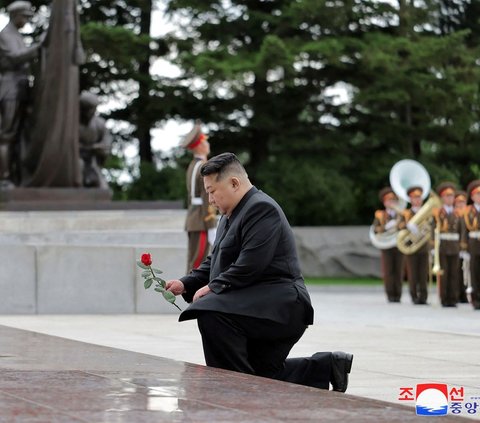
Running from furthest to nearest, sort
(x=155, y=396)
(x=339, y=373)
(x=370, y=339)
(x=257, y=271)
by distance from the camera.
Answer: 1. (x=370, y=339)
2. (x=339, y=373)
3. (x=257, y=271)
4. (x=155, y=396)

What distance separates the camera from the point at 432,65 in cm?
3369

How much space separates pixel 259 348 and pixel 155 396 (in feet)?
4.81

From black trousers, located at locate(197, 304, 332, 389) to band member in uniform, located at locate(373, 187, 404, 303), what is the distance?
49.4 ft

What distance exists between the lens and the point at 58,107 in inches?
753

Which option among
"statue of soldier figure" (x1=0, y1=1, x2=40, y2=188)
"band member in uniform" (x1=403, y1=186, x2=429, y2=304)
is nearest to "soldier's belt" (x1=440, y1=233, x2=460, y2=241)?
"band member in uniform" (x1=403, y1=186, x2=429, y2=304)

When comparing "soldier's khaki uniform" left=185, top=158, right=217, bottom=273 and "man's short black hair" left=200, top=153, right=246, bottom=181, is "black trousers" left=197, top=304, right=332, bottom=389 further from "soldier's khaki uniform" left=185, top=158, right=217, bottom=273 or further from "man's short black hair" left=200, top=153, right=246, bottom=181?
"soldier's khaki uniform" left=185, top=158, right=217, bottom=273

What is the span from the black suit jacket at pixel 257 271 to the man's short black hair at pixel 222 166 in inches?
7.4

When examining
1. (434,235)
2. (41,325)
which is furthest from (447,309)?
(41,325)

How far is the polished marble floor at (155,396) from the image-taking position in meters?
5.94

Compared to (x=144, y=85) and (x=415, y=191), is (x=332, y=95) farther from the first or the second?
(x=415, y=191)

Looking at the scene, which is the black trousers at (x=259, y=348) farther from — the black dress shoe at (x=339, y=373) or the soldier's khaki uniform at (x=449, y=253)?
the soldier's khaki uniform at (x=449, y=253)

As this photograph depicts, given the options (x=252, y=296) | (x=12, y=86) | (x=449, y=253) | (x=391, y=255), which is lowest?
(x=391, y=255)

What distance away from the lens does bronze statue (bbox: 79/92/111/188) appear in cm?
2003

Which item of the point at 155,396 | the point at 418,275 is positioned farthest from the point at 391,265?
the point at 155,396
